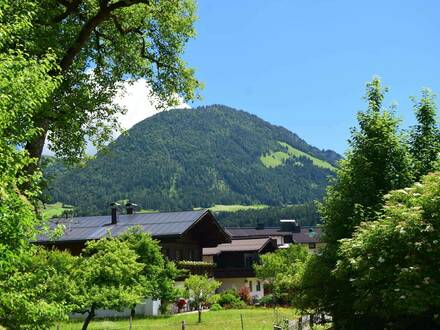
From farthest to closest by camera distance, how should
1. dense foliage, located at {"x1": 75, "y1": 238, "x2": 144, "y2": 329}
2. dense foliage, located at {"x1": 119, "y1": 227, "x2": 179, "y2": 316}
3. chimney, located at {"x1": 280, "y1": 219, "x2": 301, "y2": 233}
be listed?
chimney, located at {"x1": 280, "y1": 219, "x2": 301, "y2": 233} < dense foliage, located at {"x1": 119, "y1": 227, "x2": 179, "y2": 316} < dense foliage, located at {"x1": 75, "y1": 238, "x2": 144, "y2": 329}

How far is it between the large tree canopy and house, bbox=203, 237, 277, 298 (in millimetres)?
50002

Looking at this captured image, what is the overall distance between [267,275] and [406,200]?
43009 mm

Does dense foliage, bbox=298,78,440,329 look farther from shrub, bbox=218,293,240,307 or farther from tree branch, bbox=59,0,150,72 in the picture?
shrub, bbox=218,293,240,307

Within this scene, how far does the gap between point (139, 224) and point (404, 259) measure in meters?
38.7

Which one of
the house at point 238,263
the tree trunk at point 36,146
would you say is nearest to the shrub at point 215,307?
the house at point 238,263

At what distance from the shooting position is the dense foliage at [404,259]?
12.1m

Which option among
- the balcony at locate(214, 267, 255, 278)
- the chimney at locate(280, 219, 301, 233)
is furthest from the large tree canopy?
the chimney at locate(280, 219, 301, 233)

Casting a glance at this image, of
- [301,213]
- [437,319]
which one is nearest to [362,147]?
[437,319]

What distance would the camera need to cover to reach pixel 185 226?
4819 centimetres

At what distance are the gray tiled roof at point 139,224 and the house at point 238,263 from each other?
1926 centimetres

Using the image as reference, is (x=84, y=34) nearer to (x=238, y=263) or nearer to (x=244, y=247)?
(x=244, y=247)

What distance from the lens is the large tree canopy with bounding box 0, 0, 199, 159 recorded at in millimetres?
18016

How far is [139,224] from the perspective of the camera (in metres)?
49.9

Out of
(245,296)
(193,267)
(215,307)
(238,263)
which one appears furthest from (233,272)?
(215,307)
